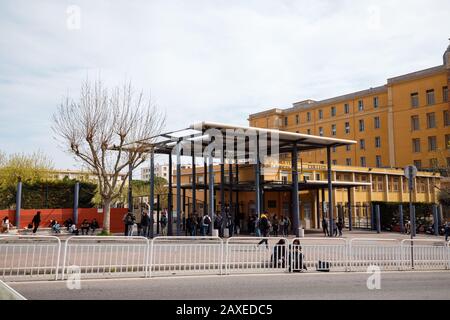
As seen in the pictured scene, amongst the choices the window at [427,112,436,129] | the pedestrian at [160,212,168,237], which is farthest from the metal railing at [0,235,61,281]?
the window at [427,112,436,129]

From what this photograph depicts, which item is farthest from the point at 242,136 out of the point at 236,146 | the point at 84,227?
the point at 84,227

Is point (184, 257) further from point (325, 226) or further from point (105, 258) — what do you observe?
point (325, 226)

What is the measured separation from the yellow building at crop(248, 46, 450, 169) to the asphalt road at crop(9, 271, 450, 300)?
153 ft

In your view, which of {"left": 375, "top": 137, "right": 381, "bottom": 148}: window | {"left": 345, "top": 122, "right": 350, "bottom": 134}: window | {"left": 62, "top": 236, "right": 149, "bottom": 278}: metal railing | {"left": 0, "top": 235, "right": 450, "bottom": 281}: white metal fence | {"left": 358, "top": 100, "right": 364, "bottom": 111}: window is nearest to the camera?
{"left": 0, "top": 235, "right": 450, "bottom": 281}: white metal fence

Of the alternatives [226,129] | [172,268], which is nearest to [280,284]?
[172,268]

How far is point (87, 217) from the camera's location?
32.5 metres

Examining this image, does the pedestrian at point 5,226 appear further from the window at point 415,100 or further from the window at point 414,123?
the window at point 415,100

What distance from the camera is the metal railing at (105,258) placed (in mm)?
10766

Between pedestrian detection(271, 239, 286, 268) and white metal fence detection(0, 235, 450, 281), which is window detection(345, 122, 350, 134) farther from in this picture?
pedestrian detection(271, 239, 286, 268)

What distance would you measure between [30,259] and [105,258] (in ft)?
5.67

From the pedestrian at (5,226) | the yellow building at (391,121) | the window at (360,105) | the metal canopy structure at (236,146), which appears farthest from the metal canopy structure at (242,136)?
the window at (360,105)

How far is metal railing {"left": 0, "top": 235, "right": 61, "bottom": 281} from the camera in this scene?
33.2 feet

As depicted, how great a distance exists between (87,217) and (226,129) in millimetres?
13910

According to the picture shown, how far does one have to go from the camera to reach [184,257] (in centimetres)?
1191
